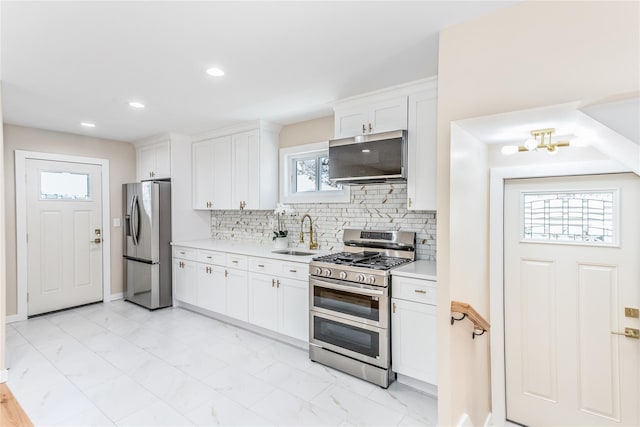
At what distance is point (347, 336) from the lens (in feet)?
8.98

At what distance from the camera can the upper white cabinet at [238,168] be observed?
3.94 metres

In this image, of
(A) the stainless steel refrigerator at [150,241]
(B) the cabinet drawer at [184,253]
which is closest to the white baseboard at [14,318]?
(A) the stainless steel refrigerator at [150,241]

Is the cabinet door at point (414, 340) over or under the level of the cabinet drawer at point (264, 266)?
under

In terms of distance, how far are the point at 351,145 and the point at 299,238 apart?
145cm

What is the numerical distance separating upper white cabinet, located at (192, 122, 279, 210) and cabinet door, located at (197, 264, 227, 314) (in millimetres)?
828

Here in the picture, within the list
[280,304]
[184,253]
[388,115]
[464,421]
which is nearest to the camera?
[464,421]

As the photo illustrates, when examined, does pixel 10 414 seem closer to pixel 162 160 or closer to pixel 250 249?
pixel 250 249

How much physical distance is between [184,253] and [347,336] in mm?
2702

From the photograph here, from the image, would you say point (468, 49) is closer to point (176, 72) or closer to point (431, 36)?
point (431, 36)

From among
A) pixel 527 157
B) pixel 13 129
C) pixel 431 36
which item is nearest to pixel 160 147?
pixel 13 129

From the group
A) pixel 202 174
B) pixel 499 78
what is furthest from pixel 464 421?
pixel 202 174

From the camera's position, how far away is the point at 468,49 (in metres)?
1.73

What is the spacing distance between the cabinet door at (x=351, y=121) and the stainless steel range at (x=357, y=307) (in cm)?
100

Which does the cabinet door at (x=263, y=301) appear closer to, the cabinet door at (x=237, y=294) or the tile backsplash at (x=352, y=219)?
the cabinet door at (x=237, y=294)
